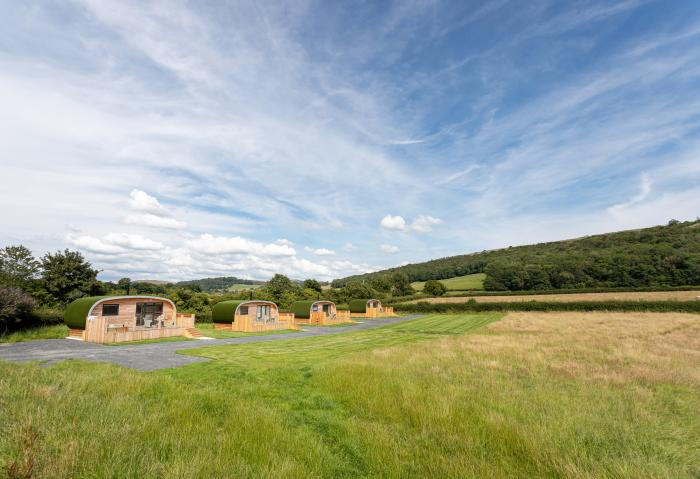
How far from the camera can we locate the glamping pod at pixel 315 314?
47.0m

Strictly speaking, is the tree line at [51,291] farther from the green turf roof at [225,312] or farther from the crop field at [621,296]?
the crop field at [621,296]

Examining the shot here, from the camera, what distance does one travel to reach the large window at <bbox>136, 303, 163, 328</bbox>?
94.6ft

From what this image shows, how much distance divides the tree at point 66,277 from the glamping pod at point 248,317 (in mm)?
20035

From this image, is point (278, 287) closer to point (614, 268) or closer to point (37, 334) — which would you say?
point (37, 334)

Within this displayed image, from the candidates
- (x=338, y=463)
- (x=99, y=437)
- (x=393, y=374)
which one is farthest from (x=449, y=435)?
(x=99, y=437)

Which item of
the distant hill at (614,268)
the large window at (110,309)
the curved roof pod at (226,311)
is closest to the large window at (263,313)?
the curved roof pod at (226,311)

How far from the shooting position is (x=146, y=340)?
25578 mm

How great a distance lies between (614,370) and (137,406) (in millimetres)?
16316

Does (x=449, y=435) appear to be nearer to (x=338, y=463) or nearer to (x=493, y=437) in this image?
(x=493, y=437)

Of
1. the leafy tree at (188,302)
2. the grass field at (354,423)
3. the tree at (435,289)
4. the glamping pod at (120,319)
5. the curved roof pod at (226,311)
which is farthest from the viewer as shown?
the tree at (435,289)

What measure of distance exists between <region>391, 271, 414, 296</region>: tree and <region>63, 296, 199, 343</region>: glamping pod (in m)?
78.9

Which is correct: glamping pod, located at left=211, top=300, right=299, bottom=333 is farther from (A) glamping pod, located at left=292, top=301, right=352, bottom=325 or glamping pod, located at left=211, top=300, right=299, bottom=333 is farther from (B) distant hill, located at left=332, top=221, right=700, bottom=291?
(B) distant hill, located at left=332, top=221, right=700, bottom=291

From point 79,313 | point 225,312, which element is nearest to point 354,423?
point 79,313

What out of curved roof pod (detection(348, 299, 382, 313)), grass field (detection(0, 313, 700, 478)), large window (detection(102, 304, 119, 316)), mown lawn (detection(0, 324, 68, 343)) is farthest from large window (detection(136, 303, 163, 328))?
curved roof pod (detection(348, 299, 382, 313))
